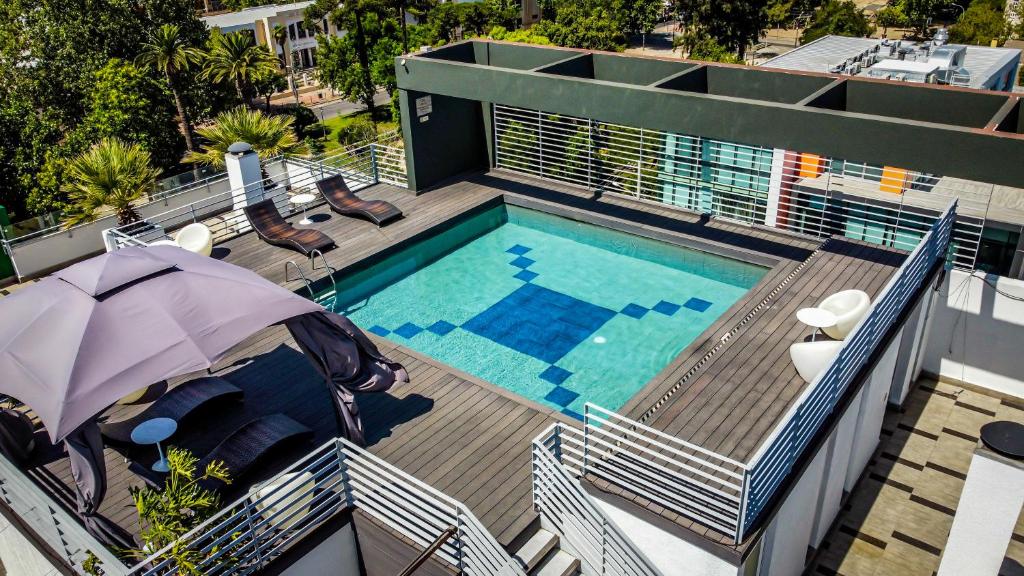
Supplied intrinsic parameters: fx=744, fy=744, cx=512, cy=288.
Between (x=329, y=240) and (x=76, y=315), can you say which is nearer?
(x=76, y=315)

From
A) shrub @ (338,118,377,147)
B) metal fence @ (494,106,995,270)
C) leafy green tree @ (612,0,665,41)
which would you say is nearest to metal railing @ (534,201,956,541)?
metal fence @ (494,106,995,270)

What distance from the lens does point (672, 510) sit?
771 cm

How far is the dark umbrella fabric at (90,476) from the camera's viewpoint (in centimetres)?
750

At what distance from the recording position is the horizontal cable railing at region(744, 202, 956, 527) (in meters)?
7.28

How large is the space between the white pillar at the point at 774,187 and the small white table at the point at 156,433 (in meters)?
12.2

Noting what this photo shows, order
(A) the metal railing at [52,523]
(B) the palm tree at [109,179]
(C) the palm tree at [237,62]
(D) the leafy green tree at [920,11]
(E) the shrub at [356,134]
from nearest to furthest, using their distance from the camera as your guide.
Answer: (A) the metal railing at [52,523], (B) the palm tree at [109,179], (C) the palm tree at [237,62], (E) the shrub at [356,134], (D) the leafy green tree at [920,11]

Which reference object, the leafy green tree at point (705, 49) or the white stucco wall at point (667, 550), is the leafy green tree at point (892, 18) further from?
the white stucco wall at point (667, 550)

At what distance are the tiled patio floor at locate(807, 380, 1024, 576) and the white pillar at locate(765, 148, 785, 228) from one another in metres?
4.59

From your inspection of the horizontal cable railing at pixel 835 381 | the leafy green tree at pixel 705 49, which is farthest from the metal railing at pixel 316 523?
the leafy green tree at pixel 705 49

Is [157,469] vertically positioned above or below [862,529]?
above

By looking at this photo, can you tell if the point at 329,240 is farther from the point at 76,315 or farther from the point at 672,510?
the point at 672,510

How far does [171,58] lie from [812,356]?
35.0 meters

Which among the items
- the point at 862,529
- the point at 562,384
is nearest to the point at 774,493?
the point at 862,529

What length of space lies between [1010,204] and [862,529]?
736 cm
